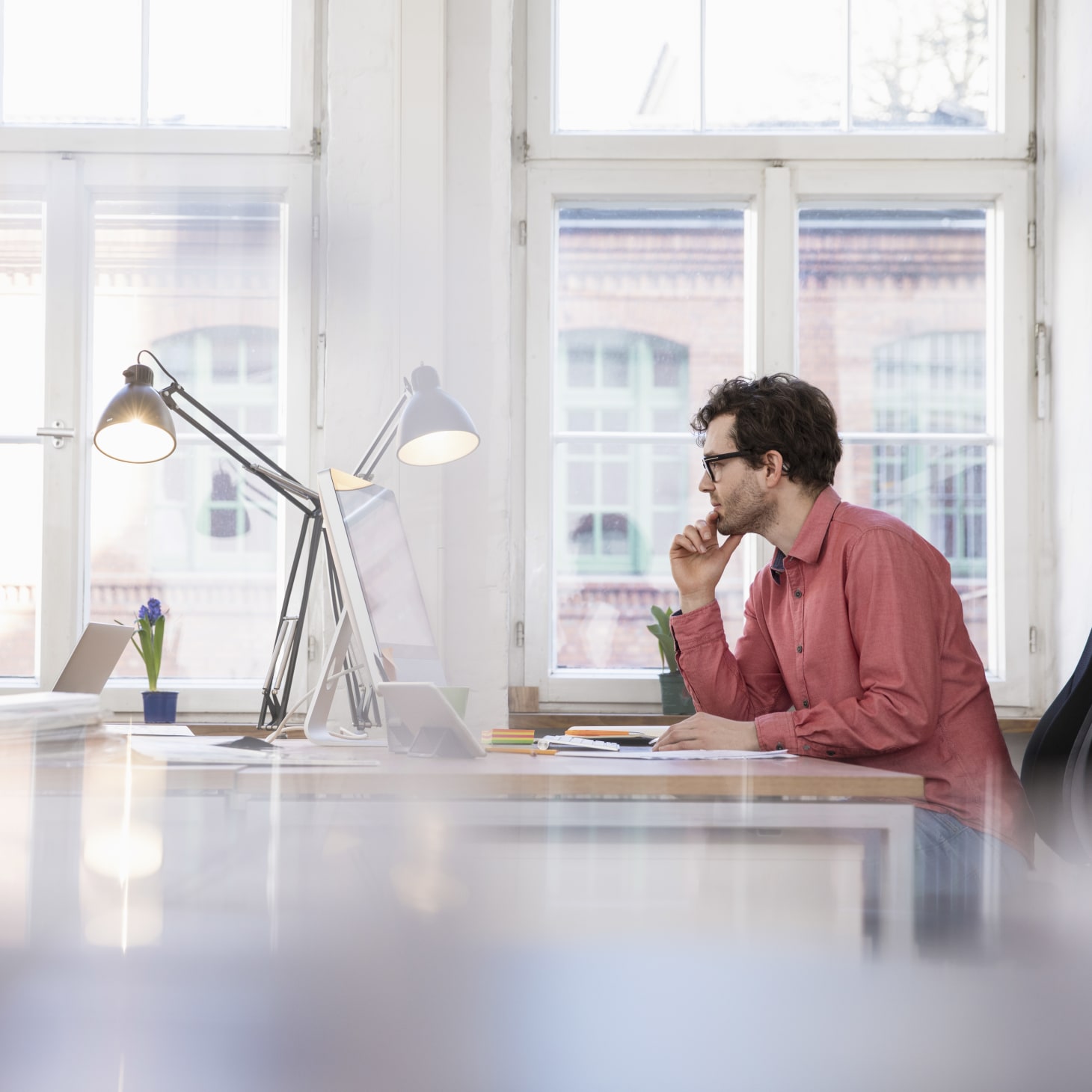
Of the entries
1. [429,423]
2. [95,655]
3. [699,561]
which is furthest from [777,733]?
[95,655]

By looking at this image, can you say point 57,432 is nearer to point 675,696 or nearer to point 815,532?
point 675,696

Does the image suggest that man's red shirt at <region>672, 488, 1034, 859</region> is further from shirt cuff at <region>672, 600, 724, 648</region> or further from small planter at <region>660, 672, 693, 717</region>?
small planter at <region>660, 672, 693, 717</region>

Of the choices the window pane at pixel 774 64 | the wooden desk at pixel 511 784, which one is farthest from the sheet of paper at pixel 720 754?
the window pane at pixel 774 64

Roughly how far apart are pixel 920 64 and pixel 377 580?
2216mm

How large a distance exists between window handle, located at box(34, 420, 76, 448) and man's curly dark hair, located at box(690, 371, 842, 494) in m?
1.74

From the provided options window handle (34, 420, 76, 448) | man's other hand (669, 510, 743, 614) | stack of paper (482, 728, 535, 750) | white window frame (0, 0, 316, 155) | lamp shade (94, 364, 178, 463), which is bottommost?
stack of paper (482, 728, 535, 750)

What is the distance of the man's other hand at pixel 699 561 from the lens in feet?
5.92

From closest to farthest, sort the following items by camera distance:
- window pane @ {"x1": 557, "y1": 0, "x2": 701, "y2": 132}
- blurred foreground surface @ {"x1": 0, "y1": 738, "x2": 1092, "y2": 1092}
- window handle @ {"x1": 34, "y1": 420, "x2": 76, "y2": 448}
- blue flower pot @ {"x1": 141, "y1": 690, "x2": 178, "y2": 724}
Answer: blurred foreground surface @ {"x1": 0, "y1": 738, "x2": 1092, "y2": 1092}
blue flower pot @ {"x1": 141, "y1": 690, "x2": 178, "y2": 724}
window handle @ {"x1": 34, "y1": 420, "x2": 76, "y2": 448}
window pane @ {"x1": 557, "y1": 0, "x2": 701, "y2": 132}

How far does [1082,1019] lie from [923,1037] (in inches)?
1.8

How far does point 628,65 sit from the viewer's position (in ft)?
9.05

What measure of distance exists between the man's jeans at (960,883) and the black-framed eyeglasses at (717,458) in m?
1.36

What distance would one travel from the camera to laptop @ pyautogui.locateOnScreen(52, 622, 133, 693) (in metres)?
1.55

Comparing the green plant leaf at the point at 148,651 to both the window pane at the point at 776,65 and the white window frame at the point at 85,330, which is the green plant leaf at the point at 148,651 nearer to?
the white window frame at the point at 85,330

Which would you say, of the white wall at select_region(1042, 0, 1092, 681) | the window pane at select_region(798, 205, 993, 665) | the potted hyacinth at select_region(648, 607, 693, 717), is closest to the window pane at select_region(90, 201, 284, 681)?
the potted hyacinth at select_region(648, 607, 693, 717)
